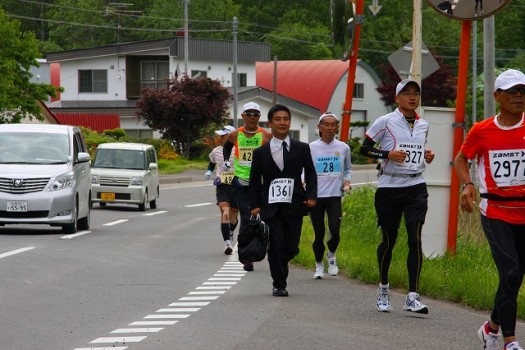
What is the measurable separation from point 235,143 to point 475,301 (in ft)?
15.5

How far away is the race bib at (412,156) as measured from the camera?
10.8 metres

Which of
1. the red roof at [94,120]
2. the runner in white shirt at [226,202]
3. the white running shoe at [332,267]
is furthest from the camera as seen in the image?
the red roof at [94,120]

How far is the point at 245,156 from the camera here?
15039 millimetres

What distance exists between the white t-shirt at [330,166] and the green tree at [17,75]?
3046 cm

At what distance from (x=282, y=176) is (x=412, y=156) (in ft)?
5.30

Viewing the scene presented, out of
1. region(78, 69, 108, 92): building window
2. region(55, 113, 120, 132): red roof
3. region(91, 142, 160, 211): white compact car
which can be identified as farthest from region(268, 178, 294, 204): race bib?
region(78, 69, 108, 92): building window

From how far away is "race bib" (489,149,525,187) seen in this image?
8188 mm

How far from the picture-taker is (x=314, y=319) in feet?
32.6

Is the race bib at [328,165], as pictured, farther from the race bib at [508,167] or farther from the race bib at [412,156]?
the race bib at [508,167]

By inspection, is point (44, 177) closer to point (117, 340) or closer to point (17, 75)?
point (117, 340)

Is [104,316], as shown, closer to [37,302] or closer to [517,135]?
[37,302]

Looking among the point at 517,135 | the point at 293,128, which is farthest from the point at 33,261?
the point at 293,128

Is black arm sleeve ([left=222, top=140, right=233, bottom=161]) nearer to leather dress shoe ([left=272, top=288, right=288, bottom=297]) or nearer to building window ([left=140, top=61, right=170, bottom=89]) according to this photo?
leather dress shoe ([left=272, top=288, right=288, bottom=297])

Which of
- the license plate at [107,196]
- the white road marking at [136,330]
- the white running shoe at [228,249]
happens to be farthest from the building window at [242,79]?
the white road marking at [136,330]
